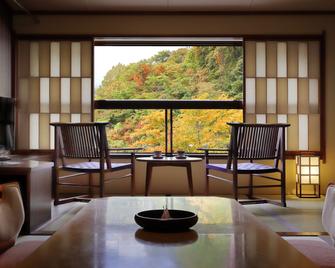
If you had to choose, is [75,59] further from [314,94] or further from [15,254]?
[15,254]

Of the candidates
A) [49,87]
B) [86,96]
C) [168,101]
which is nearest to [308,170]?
[168,101]

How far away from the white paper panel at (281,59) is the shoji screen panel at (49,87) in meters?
2.39

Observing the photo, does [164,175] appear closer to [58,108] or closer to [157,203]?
[58,108]

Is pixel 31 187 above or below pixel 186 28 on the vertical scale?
below

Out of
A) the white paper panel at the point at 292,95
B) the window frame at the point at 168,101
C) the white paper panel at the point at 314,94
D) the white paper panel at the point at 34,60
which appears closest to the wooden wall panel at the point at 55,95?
the white paper panel at the point at 34,60

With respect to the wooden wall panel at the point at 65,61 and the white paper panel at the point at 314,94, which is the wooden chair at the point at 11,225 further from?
the white paper panel at the point at 314,94

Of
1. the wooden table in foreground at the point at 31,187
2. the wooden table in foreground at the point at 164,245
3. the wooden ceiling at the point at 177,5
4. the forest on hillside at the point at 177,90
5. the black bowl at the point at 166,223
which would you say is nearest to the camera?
the wooden table in foreground at the point at 164,245

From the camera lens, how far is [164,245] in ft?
4.04

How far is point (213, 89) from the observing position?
6387mm

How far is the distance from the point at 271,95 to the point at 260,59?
479 millimetres

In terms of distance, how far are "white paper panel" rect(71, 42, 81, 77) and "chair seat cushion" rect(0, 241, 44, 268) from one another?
3.86 meters

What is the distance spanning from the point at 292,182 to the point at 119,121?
2.58 m

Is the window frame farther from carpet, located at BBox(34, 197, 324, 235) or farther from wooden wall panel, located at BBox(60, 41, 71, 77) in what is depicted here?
carpet, located at BBox(34, 197, 324, 235)

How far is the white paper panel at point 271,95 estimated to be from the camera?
17.7ft
